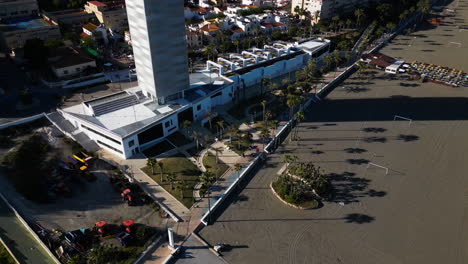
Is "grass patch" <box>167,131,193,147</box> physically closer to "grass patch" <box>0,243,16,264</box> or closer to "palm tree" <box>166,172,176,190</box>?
"palm tree" <box>166,172,176,190</box>

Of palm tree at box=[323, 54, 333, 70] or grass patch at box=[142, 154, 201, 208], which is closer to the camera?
grass patch at box=[142, 154, 201, 208]

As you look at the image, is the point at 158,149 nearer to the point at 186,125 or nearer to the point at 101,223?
the point at 186,125

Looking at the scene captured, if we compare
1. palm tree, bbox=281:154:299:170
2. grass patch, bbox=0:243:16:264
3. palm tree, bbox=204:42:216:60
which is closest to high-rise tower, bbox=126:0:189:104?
palm tree, bbox=281:154:299:170

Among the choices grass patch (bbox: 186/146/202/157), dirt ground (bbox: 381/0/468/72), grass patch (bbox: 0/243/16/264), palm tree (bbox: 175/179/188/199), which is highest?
dirt ground (bbox: 381/0/468/72)

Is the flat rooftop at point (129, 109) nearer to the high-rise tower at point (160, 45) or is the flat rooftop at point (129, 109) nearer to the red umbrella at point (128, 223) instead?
the high-rise tower at point (160, 45)

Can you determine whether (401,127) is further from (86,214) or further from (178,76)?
(86,214)

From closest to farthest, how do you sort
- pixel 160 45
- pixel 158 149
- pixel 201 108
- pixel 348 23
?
pixel 158 149 → pixel 160 45 → pixel 201 108 → pixel 348 23

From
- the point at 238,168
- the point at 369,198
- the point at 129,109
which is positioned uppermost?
the point at 129,109

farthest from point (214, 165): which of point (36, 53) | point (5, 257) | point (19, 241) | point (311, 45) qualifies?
point (311, 45)
